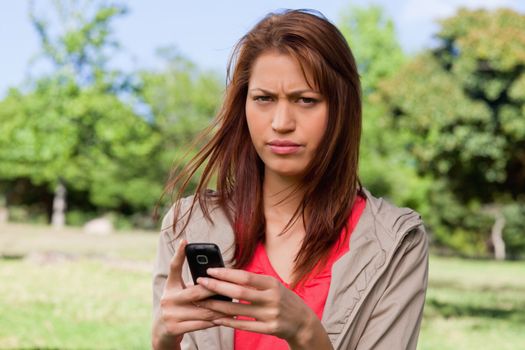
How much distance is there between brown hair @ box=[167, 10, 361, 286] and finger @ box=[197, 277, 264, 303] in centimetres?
42

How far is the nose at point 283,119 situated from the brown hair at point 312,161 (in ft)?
0.31

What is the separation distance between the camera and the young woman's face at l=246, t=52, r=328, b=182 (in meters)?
1.82

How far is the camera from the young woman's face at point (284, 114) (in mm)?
1821

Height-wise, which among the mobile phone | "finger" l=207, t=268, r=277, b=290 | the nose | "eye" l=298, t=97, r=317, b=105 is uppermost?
"eye" l=298, t=97, r=317, b=105

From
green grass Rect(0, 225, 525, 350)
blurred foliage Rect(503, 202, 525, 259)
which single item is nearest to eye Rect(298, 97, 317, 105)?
green grass Rect(0, 225, 525, 350)

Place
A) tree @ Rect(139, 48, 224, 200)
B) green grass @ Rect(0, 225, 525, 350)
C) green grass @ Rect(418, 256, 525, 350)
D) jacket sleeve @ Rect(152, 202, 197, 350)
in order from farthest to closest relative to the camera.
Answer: tree @ Rect(139, 48, 224, 200) → green grass @ Rect(418, 256, 525, 350) → green grass @ Rect(0, 225, 525, 350) → jacket sleeve @ Rect(152, 202, 197, 350)

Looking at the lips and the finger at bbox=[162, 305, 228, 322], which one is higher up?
the lips

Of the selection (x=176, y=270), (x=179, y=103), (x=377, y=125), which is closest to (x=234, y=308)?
(x=176, y=270)

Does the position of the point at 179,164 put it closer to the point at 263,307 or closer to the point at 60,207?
the point at 263,307

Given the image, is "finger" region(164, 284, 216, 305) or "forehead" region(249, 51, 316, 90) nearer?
"finger" region(164, 284, 216, 305)

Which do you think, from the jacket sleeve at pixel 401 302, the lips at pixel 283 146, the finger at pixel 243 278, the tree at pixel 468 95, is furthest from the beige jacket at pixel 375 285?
the tree at pixel 468 95

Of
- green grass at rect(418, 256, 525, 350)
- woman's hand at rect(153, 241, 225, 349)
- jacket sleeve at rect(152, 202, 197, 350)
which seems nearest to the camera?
woman's hand at rect(153, 241, 225, 349)

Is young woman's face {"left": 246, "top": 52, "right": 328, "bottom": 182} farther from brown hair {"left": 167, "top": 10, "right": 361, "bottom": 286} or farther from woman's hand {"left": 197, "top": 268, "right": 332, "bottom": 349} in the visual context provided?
woman's hand {"left": 197, "top": 268, "right": 332, "bottom": 349}

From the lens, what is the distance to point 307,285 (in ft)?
6.11
